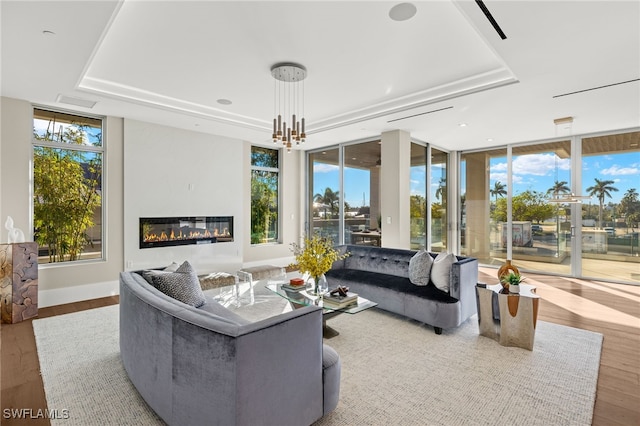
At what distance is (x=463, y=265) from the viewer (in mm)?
3443

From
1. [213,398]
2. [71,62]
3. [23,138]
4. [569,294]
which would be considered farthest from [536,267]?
[23,138]

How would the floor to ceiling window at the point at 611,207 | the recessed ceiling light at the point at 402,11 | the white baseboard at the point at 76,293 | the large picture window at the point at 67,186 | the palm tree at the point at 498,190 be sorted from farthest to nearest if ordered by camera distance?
the palm tree at the point at 498,190 → the floor to ceiling window at the point at 611,207 → the large picture window at the point at 67,186 → the white baseboard at the point at 76,293 → the recessed ceiling light at the point at 402,11

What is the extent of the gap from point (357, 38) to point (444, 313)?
2849 millimetres

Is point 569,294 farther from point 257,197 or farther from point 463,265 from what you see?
point 257,197

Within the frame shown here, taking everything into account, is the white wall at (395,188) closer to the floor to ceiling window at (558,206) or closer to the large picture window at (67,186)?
the floor to ceiling window at (558,206)

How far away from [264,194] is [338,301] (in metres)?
4.72

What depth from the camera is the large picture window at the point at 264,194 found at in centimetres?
721

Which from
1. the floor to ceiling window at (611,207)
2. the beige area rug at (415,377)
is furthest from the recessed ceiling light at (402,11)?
the floor to ceiling window at (611,207)

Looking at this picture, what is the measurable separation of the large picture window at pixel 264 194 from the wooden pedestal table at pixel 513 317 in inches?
200

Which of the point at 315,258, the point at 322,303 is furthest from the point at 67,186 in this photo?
the point at 322,303

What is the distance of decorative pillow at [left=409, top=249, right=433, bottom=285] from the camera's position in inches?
148

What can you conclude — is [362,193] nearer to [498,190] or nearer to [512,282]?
[498,190]

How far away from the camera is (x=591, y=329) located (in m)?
3.55

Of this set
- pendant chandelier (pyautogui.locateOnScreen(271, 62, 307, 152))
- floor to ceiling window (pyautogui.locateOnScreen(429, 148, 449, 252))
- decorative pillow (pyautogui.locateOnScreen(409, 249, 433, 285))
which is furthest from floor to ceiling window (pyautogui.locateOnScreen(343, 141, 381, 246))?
decorative pillow (pyautogui.locateOnScreen(409, 249, 433, 285))
